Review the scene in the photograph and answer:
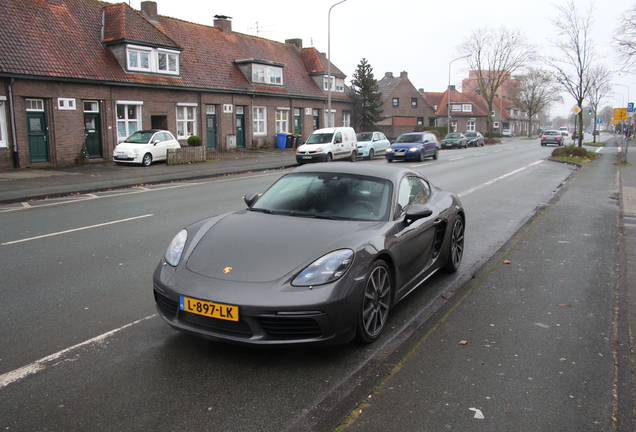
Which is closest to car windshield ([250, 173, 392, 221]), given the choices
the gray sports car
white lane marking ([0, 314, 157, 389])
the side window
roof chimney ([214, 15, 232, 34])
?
the gray sports car

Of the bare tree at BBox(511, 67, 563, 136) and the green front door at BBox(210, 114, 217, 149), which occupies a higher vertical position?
the bare tree at BBox(511, 67, 563, 136)

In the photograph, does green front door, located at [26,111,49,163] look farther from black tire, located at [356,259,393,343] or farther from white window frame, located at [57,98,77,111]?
black tire, located at [356,259,393,343]

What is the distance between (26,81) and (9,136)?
7.91ft

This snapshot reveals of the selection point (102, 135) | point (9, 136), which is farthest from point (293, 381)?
point (102, 135)

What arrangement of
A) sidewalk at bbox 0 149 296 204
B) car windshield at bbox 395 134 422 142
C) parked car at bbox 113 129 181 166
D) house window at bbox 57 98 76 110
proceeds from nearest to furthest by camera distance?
sidewalk at bbox 0 149 296 204 < parked car at bbox 113 129 181 166 < house window at bbox 57 98 76 110 < car windshield at bbox 395 134 422 142

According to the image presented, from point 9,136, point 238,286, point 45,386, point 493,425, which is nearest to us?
point 493,425

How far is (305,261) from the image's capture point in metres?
4.02

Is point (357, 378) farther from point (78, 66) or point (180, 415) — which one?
point (78, 66)

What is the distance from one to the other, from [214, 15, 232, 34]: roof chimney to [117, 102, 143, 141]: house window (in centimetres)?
1283

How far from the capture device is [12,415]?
3207 millimetres

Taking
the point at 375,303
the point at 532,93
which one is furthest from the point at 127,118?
the point at 532,93

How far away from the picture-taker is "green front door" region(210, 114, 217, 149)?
105ft

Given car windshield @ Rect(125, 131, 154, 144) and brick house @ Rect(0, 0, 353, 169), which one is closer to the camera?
brick house @ Rect(0, 0, 353, 169)

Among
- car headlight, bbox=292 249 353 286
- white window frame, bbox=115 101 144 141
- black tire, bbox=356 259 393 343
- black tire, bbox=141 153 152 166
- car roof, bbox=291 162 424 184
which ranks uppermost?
white window frame, bbox=115 101 144 141
